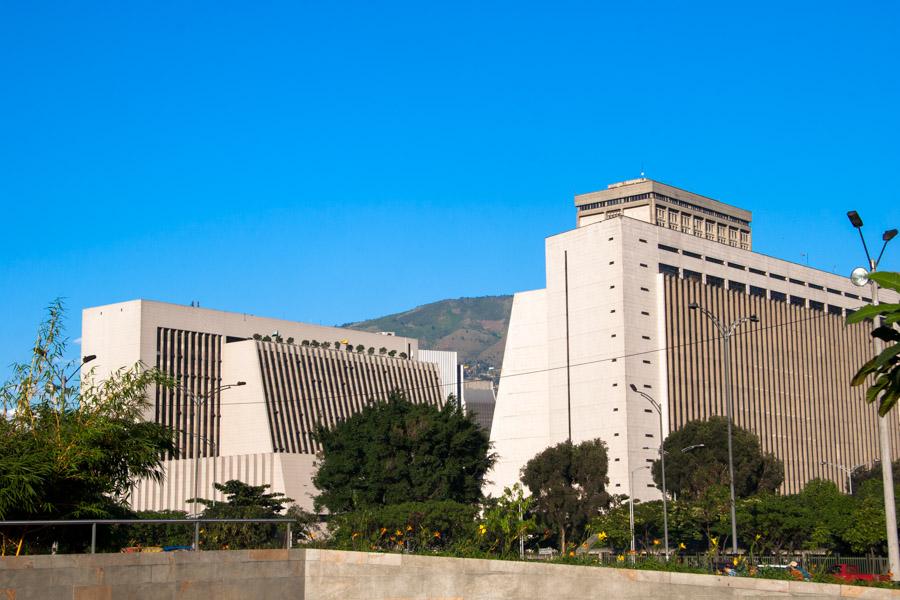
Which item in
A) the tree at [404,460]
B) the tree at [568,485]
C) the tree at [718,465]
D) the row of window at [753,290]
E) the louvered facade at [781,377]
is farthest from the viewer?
the row of window at [753,290]

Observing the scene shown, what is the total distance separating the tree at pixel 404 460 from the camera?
8206 centimetres

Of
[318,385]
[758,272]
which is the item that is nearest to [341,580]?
[318,385]

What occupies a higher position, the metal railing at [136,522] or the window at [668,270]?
the window at [668,270]

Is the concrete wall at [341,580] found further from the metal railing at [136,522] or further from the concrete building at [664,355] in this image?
the concrete building at [664,355]

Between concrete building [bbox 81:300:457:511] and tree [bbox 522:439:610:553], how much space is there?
2825 centimetres

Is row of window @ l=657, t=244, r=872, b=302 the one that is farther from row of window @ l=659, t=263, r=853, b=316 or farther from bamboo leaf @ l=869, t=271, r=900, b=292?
bamboo leaf @ l=869, t=271, r=900, b=292

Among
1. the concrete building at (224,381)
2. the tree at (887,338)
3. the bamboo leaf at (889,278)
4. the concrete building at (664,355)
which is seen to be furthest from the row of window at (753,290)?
the bamboo leaf at (889,278)

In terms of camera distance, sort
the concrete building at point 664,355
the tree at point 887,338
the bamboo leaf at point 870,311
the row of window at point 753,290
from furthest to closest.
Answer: the row of window at point 753,290 → the concrete building at point 664,355 → the tree at point 887,338 → the bamboo leaf at point 870,311

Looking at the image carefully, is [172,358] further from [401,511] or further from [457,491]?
[401,511]

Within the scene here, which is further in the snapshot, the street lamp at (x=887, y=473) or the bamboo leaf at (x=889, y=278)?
the street lamp at (x=887, y=473)

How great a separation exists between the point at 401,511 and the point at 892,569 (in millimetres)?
44197

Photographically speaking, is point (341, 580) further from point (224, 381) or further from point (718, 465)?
point (224, 381)

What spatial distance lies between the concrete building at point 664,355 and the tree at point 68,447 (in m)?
82.0

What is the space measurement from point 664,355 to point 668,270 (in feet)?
33.7
